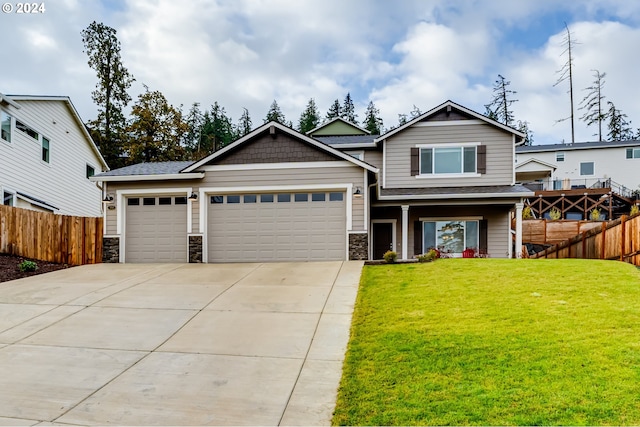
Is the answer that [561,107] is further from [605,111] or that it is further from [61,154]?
[61,154]

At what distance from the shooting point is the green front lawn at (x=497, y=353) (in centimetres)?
343

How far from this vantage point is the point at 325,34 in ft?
48.6

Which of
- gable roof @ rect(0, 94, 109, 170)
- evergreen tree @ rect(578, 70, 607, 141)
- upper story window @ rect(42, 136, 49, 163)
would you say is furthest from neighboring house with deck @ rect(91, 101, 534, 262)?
evergreen tree @ rect(578, 70, 607, 141)

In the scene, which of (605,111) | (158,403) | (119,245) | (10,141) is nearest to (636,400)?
(158,403)

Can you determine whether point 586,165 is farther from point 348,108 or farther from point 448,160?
point 348,108

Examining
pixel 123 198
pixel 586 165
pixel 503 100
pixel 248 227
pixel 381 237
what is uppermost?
pixel 503 100

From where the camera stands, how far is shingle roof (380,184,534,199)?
1358 cm

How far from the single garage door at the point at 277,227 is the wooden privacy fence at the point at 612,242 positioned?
7.39 meters

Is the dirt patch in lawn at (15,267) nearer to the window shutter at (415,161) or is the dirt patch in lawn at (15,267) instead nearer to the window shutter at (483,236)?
the window shutter at (415,161)

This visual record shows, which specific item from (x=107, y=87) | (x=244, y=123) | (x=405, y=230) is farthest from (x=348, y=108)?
(x=405, y=230)

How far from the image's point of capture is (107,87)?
2817cm

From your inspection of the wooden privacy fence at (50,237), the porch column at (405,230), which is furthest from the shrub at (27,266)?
the porch column at (405,230)

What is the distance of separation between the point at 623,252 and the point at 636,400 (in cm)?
840

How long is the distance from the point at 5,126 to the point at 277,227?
11.8 meters
